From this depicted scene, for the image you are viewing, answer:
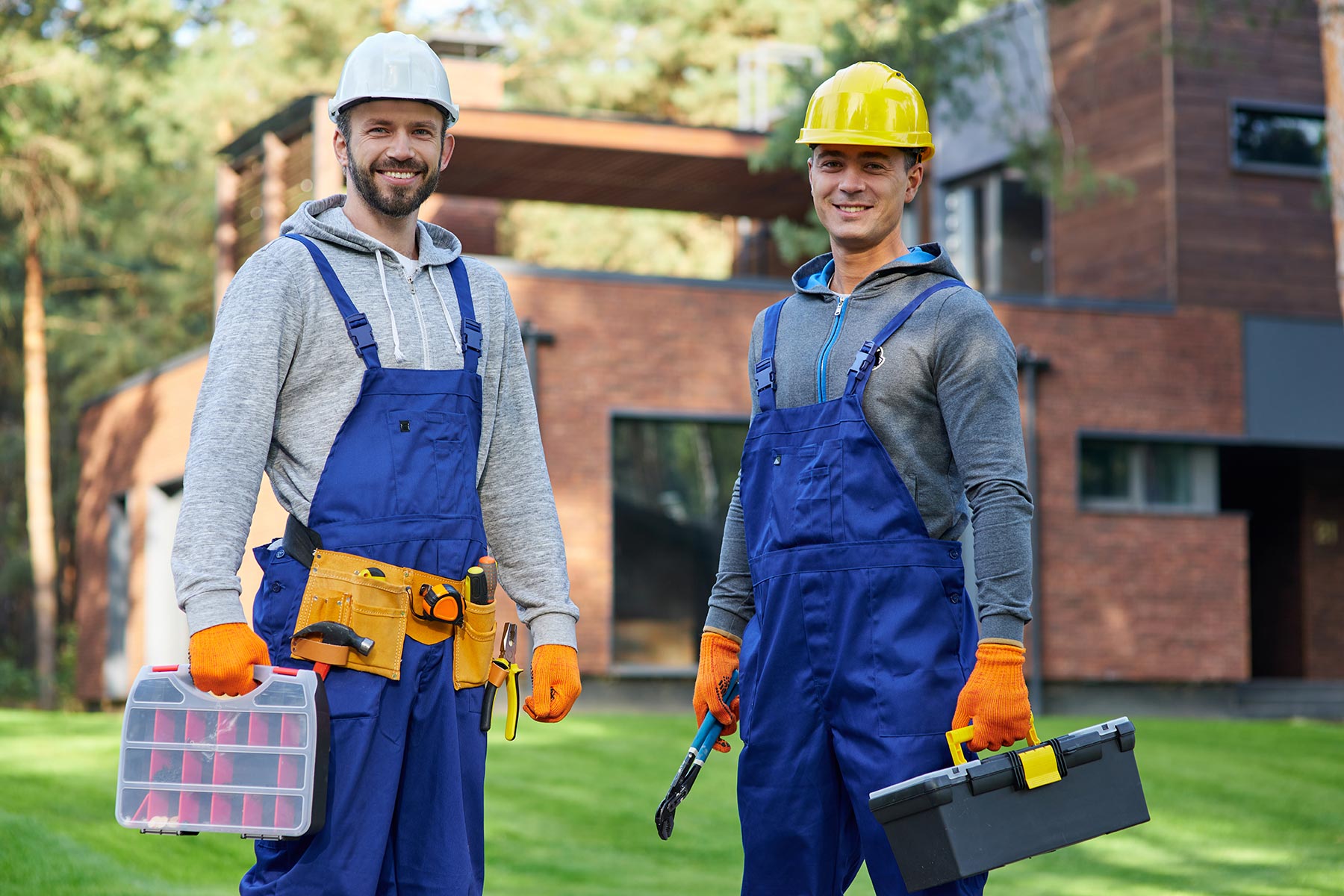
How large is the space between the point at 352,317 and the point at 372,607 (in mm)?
644

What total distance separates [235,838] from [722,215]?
17830 millimetres

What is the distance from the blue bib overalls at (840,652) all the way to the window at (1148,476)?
16981 mm

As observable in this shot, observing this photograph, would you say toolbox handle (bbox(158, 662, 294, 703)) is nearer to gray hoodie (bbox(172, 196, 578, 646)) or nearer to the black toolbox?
gray hoodie (bbox(172, 196, 578, 646))

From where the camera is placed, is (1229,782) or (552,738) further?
(552,738)

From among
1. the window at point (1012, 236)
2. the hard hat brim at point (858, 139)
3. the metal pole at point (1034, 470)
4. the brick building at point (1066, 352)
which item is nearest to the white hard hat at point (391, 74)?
the hard hat brim at point (858, 139)

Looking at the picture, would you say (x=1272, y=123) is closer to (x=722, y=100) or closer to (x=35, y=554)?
(x=722, y=100)

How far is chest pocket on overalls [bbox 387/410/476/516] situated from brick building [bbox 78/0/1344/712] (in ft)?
45.2

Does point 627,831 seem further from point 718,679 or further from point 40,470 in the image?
point 40,470

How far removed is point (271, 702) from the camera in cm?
342

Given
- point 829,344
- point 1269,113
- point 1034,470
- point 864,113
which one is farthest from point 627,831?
point 1269,113

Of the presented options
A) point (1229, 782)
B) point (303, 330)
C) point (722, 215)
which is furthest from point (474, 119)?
point (303, 330)

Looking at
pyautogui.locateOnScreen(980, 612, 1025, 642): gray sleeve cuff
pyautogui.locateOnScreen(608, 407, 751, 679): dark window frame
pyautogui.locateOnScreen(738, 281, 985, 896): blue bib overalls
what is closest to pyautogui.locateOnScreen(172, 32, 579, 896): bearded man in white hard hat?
pyautogui.locateOnScreen(738, 281, 985, 896): blue bib overalls

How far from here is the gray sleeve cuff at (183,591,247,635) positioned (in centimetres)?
343

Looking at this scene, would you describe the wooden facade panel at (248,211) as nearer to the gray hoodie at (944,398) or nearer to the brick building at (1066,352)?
the brick building at (1066,352)
